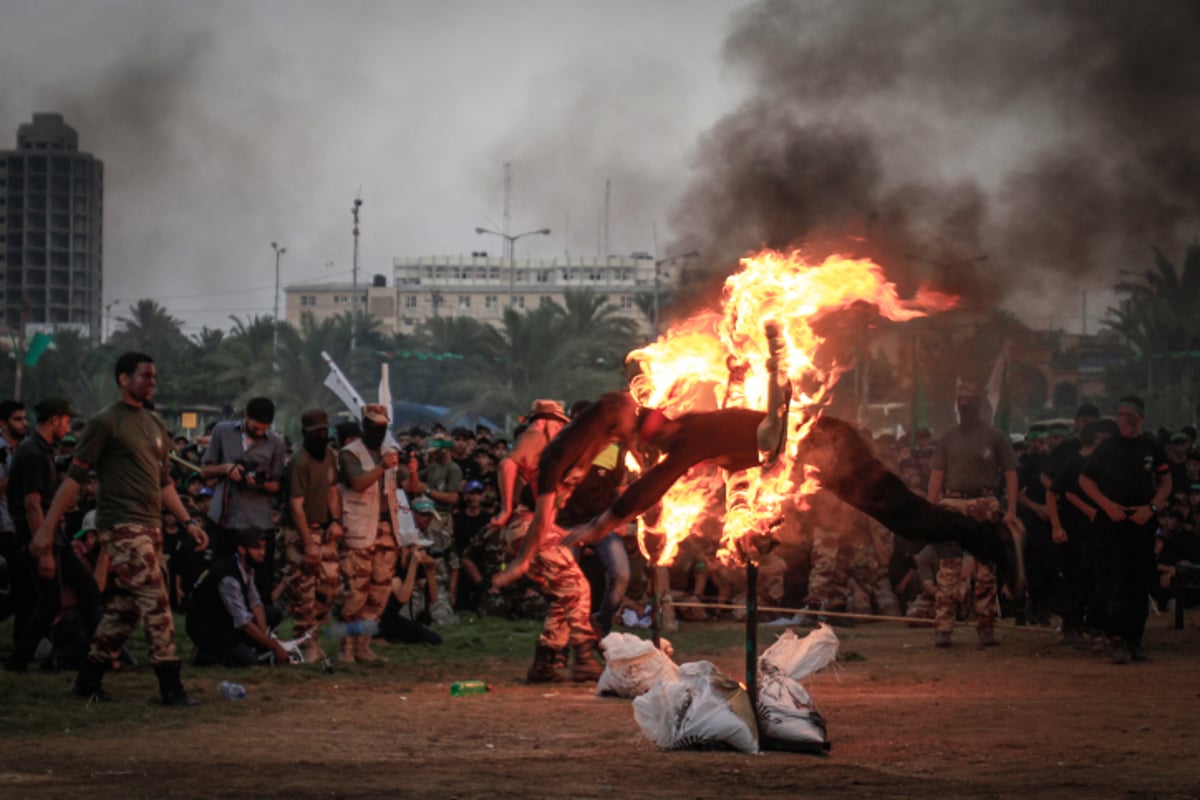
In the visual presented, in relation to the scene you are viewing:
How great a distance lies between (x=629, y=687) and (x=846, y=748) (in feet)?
8.04

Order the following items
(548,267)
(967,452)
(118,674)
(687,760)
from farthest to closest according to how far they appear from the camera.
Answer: (548,267), (967,452), (118,674), (687,760)

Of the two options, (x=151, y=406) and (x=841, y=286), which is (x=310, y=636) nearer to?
(x=151, y=406)

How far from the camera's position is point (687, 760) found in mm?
7777

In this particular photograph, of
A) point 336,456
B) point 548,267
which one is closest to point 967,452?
point 336,456

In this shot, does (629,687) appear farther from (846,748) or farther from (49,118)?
(49,118)

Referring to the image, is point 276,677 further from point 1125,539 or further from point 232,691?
point 1125,539

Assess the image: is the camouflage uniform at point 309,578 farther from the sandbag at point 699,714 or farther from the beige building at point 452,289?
the beige building at point 452,289

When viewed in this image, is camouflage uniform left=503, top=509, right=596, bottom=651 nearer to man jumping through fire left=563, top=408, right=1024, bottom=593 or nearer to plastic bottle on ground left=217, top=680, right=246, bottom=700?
plastic bottle on ground left=217, top=680, right=246, bottom=700

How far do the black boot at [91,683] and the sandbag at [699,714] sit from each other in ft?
12.7

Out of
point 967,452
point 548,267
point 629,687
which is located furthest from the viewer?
point 548,267

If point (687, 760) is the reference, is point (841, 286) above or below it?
above

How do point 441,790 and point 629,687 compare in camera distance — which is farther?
point 629,687

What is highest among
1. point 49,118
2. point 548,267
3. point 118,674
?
point 49,118

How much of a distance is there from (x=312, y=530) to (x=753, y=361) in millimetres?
5030
